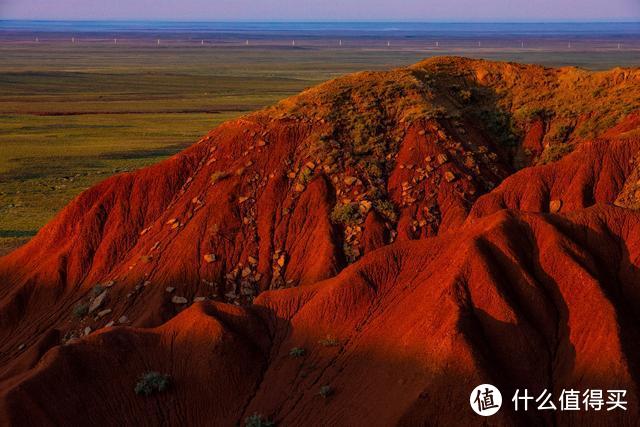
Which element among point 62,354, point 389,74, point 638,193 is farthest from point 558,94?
point 62,354

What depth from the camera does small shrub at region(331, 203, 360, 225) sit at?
39.4 metres

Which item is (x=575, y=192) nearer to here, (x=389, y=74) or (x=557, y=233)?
(x=557, y=233)

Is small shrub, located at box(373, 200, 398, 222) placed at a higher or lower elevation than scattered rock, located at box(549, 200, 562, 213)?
lower

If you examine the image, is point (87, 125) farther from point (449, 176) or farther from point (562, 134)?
point (449, 176)

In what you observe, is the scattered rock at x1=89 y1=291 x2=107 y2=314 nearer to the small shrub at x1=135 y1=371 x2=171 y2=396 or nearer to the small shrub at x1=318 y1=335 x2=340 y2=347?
the small shrub at x1=135 y1=371 x2=171 y2=396

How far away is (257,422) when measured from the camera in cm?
2691

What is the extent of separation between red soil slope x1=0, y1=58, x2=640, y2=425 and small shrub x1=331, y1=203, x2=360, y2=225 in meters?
0.09

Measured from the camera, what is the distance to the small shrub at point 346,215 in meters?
39.4

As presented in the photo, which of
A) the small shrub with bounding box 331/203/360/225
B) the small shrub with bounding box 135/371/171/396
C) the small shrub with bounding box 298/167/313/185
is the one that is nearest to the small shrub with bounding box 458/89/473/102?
the small shrub with bounding box 298/167/313/185

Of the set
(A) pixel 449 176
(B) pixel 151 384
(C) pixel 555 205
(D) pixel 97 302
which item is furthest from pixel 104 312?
(C) pixel 555 205

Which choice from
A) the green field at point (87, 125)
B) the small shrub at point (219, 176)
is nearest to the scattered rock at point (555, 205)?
the small shrub at point (219, 176)

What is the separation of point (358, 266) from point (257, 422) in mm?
6758

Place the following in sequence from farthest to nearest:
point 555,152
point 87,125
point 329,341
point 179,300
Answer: point 87,125 < point 555,152 < point 179,300 < point 329,341

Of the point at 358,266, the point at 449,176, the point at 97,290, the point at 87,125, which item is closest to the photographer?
the point at 358,266
